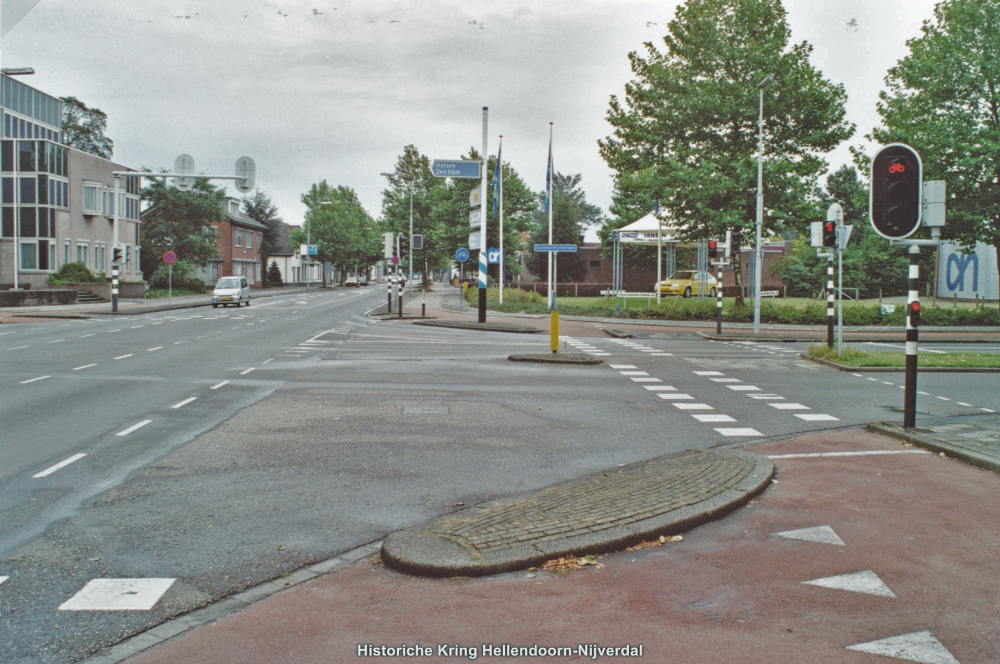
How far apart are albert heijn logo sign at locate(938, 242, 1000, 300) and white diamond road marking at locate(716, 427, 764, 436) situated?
134 feet

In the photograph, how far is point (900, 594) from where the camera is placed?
4344 millimetres

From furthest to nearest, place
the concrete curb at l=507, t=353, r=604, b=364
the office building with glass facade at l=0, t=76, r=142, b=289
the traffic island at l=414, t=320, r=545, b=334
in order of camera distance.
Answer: the office building with glass facade at l=0, t=76, r=142, b=289
the traffic island at l=414, t=320, r=545, b=334
the concrete curb at l=507, t=353, r=604, b=364

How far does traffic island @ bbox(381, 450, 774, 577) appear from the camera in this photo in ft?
15.5

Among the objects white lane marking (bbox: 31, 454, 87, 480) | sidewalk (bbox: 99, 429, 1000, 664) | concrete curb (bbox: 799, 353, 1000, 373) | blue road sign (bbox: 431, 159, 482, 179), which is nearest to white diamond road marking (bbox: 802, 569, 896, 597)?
sidewalk (bbox: 99, 429, 1000, 664)

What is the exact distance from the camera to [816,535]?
211 inches

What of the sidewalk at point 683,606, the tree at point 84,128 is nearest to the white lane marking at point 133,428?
the sidewalk at point 683,606

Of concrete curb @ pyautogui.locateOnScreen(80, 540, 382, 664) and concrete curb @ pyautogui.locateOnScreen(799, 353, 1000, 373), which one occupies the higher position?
concrete curb @ pyautogui.locateOnScreen(799, 353, 1000, 373)

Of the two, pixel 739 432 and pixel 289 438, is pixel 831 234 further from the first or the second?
pixel 289 438

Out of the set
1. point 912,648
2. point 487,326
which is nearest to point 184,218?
point 487,326

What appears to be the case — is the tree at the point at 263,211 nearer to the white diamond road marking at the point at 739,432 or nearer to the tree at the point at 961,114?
the tree at the point at 961,114

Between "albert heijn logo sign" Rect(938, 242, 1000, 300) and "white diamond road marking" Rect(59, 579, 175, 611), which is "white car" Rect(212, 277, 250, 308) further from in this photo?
"white diamond road marking" Rect(59, 579, 175, 611)

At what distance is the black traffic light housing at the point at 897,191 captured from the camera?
8852 mm

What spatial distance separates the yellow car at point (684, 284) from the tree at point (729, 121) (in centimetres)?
1186

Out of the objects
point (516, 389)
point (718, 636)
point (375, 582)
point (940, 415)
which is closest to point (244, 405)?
point (516, 389)
